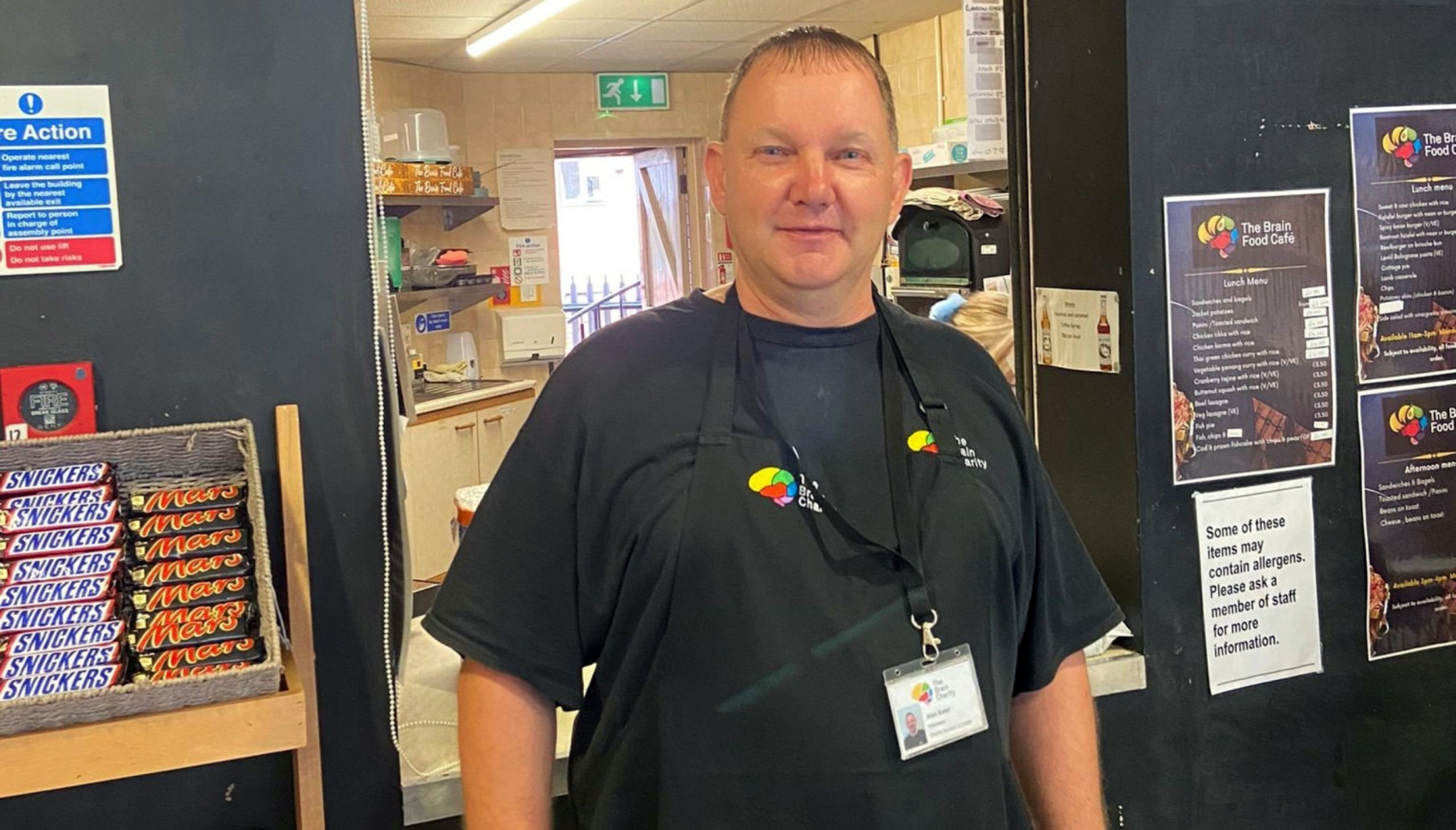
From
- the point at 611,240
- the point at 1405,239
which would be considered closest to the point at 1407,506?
the point at 1405,239

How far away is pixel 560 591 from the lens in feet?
4.00

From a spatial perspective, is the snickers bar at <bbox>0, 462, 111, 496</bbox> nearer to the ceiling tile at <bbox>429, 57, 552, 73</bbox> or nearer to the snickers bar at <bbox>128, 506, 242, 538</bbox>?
the snickers bar at <bbox>128, 506, 242, 538</bbox>

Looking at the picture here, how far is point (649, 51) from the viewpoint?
21.9ft

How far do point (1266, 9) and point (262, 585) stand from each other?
1.64 metres

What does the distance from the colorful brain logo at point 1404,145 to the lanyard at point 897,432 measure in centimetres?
114

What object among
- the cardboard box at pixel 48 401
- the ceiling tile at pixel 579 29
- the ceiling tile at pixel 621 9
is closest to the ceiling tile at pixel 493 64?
the ceiling tile at pixel 579 29

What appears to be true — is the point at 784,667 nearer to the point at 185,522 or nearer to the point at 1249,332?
the point at 185,522

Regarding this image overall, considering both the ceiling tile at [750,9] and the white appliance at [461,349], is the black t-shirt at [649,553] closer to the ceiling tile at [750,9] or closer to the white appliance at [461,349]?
the ceiling tile at [750,9]

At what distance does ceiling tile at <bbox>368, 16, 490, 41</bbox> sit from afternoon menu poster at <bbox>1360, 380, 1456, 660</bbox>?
14.2 feet

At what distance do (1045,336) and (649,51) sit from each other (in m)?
5.01

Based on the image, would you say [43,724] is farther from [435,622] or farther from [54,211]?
[54,211]

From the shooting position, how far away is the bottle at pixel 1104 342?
1.93m

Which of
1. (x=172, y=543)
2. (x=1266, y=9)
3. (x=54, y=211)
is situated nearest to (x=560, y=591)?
(x=172, y=543)

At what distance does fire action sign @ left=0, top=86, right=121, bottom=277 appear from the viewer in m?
1.34
